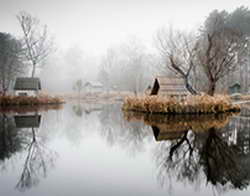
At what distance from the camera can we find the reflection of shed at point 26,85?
2558 centimetres

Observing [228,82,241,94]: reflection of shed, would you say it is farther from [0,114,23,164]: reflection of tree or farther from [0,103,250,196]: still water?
[0,114,23,164]: reflection of tree

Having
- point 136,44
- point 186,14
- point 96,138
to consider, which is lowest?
point 96,138

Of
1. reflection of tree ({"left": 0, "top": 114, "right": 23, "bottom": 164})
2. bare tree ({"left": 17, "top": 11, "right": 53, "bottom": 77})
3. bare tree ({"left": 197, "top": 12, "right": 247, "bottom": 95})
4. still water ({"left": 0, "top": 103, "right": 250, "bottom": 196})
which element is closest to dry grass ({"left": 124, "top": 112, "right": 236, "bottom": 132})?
still water ({"left": 0, "top": 103, "right": 250, "bottom": 196})

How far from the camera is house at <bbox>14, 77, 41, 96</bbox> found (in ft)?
84.0

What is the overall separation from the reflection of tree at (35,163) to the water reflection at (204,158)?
2.19 metres

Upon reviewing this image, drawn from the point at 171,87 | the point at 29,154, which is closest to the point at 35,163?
the point at 29,154

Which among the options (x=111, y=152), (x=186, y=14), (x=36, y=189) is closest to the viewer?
(x=36, y=189)

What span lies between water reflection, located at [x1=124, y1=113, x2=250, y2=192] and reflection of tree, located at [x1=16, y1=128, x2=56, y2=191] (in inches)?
86.2

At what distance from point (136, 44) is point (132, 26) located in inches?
665

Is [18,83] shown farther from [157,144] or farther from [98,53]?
[98,53]

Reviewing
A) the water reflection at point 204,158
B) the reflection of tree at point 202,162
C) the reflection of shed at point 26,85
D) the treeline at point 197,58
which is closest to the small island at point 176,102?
the treeline at point 197,58

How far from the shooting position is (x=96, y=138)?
7.14 meters

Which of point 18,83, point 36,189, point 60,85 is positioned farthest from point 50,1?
point 36,189

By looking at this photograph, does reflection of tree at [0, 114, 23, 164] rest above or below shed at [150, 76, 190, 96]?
below
